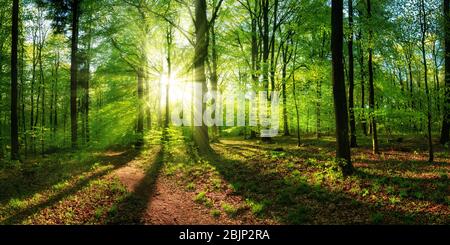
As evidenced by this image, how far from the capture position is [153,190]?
11461 mm

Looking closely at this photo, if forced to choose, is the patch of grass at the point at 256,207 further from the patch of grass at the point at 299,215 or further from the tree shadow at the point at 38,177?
the tree shadow at the point at 38,177

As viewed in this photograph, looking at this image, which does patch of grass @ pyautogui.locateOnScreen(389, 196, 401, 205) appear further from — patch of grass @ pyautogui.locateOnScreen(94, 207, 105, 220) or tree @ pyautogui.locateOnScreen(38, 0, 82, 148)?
tree @ pyautogui.locateOnScreen(38, 0, 82, 148)

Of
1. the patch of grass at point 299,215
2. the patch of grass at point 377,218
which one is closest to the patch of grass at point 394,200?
the patch of grass at point 377,218

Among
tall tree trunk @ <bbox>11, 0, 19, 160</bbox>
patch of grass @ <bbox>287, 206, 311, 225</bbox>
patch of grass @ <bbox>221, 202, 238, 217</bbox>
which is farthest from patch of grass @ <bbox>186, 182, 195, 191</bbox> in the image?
tall tree trunk @ <bbox>11, 0, 19, 160</bbox>

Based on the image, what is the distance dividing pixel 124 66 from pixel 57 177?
14.1 m

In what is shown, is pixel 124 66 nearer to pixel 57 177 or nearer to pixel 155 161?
pixel 155 161

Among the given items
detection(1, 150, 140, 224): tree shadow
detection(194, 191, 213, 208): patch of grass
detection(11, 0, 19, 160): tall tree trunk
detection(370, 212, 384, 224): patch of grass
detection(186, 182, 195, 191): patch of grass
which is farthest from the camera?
detection(11, 0, 19, 160): tall tree trunk

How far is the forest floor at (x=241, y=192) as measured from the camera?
315 inches

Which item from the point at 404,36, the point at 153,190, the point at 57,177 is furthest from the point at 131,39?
the point at 404,36

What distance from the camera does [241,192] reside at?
10531 millimetres

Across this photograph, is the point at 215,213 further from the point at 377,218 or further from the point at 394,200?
the point at 394,200

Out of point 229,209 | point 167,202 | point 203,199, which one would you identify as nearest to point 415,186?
point 229,209

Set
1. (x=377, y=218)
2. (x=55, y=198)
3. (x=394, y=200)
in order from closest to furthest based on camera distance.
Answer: (x=377, y=218) < (x=394, y=200) < (x=55, y=198)

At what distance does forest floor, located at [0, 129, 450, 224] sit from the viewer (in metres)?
8.00
